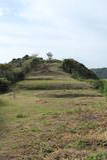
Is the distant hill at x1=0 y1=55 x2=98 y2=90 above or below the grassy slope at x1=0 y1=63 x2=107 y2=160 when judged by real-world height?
above

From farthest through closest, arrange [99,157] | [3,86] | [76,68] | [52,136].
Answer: [76,68]
[3,86]
[52,136]
[99,157]

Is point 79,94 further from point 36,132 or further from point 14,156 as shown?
point 14,156

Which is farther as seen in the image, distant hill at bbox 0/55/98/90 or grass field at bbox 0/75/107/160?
distant hill at bbox 0/55/98/90

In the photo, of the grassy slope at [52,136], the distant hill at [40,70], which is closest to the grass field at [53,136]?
the grassy slope at [52,136]

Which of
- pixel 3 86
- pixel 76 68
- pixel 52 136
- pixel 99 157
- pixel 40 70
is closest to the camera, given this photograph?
pixel 99 157

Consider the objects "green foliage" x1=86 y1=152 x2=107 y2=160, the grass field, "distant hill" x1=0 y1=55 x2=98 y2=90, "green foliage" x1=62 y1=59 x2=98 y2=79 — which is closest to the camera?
→ "green foliage" x1=86 y1=152 x2=107 y2=160

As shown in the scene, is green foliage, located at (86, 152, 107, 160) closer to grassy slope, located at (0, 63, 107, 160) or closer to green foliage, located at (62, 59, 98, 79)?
grassy slope, located at (0, 63, 107, 160)

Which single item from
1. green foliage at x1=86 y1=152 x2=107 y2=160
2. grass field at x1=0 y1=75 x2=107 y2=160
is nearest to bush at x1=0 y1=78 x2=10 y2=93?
grass field at x1=0 y1=75 x2=107 y2=160

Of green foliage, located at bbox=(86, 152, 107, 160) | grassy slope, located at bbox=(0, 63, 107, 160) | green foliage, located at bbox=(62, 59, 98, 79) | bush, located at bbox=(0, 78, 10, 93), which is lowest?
grassy slope, located at bbox=(0, 63, 107, 160)

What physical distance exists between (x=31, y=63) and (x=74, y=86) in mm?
18520

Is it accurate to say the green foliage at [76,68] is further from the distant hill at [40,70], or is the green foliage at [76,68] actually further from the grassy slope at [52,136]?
the grassy slope at [52,136]

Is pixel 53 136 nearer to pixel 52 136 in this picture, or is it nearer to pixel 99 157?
pixel 52 136

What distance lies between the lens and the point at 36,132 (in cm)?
1335

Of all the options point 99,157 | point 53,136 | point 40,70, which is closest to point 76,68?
point 40,70
